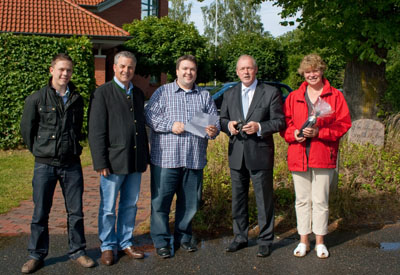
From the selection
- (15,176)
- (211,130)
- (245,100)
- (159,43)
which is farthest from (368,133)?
(159,43)

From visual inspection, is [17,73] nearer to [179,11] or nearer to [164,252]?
[164,252]

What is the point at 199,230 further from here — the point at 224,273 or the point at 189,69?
the point at 189,69

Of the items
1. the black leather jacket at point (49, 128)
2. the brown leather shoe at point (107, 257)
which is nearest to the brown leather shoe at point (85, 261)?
the brown leather shoe at point (107, 257)

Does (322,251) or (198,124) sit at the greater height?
(198,124)

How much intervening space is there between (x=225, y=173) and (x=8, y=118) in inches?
266

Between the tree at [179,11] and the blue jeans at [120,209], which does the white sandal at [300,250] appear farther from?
the tree at [179,11]

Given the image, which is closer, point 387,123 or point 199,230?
point 199,230

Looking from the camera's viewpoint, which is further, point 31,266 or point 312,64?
point 312,64

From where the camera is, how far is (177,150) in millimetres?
4551

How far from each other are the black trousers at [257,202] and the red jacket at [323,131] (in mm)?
349

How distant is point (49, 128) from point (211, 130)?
156 centimetres

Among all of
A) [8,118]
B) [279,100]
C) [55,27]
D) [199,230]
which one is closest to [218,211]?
[199,230]

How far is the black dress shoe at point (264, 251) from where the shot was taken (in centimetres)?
455

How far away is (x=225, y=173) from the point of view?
6.46 m
